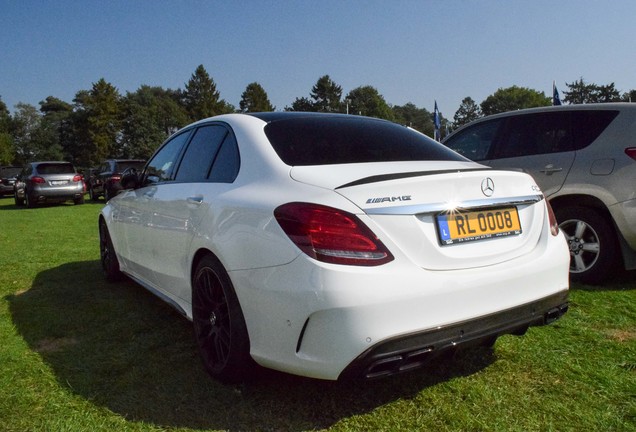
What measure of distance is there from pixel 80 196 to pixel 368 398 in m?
18.1

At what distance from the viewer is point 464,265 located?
2146 mm

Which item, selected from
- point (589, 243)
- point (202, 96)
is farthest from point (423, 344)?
point (202, 96)

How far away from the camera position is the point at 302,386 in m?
2.60

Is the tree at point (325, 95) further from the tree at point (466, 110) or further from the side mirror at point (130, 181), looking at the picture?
the side mirror at point (130, 181)

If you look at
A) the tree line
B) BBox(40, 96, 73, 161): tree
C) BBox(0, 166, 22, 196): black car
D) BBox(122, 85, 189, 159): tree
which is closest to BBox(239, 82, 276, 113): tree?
the tree line

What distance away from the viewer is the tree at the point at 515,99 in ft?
392

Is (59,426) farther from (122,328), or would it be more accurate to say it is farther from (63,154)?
(63,154)

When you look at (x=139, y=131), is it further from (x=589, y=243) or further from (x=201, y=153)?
(x=589, y=243)

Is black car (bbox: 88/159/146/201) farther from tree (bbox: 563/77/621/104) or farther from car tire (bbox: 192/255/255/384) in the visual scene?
tree (bbox: 563/77/621/104)

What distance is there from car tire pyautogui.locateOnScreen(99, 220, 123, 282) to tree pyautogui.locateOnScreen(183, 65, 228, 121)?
3324 inches

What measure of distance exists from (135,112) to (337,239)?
259 ft

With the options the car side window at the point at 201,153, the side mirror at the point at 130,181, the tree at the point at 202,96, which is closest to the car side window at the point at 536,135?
the car side window at the point at 201,153

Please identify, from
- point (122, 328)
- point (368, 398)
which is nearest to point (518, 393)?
point (368, 398)

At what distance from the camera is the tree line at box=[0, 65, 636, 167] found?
7169 cm
